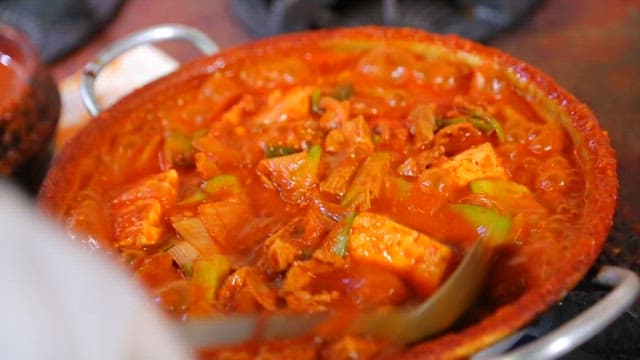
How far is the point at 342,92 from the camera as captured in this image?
1417 millimetres

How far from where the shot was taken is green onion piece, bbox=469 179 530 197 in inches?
45.9

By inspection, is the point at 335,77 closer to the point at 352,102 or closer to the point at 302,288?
the point at 352,102

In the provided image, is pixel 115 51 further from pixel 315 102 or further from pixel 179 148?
pixel 315 102

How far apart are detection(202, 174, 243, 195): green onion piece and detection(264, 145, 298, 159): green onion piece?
0.25 ft

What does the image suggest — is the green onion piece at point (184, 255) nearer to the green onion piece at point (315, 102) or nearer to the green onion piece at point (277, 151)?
the green onion piece at point (277, 151)

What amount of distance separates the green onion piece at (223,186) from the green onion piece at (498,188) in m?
0.36

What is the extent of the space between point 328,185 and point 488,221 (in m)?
0.25

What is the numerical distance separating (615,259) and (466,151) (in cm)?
32

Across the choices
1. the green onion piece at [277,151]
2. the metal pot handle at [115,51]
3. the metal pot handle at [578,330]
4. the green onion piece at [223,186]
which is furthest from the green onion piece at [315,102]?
the metal pot handle at [578,330]

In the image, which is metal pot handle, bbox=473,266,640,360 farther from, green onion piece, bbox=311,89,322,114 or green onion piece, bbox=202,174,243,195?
green onion piece, bbox=311,89,322,114

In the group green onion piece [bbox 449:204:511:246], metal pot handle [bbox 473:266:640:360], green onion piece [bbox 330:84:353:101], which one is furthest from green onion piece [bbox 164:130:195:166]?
metal pot handle [bbox 473:266:640:360]

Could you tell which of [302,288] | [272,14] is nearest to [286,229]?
[302,288]

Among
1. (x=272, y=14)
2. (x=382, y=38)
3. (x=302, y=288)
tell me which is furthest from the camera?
(x=272, y=14)

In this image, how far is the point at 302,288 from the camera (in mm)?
1069
